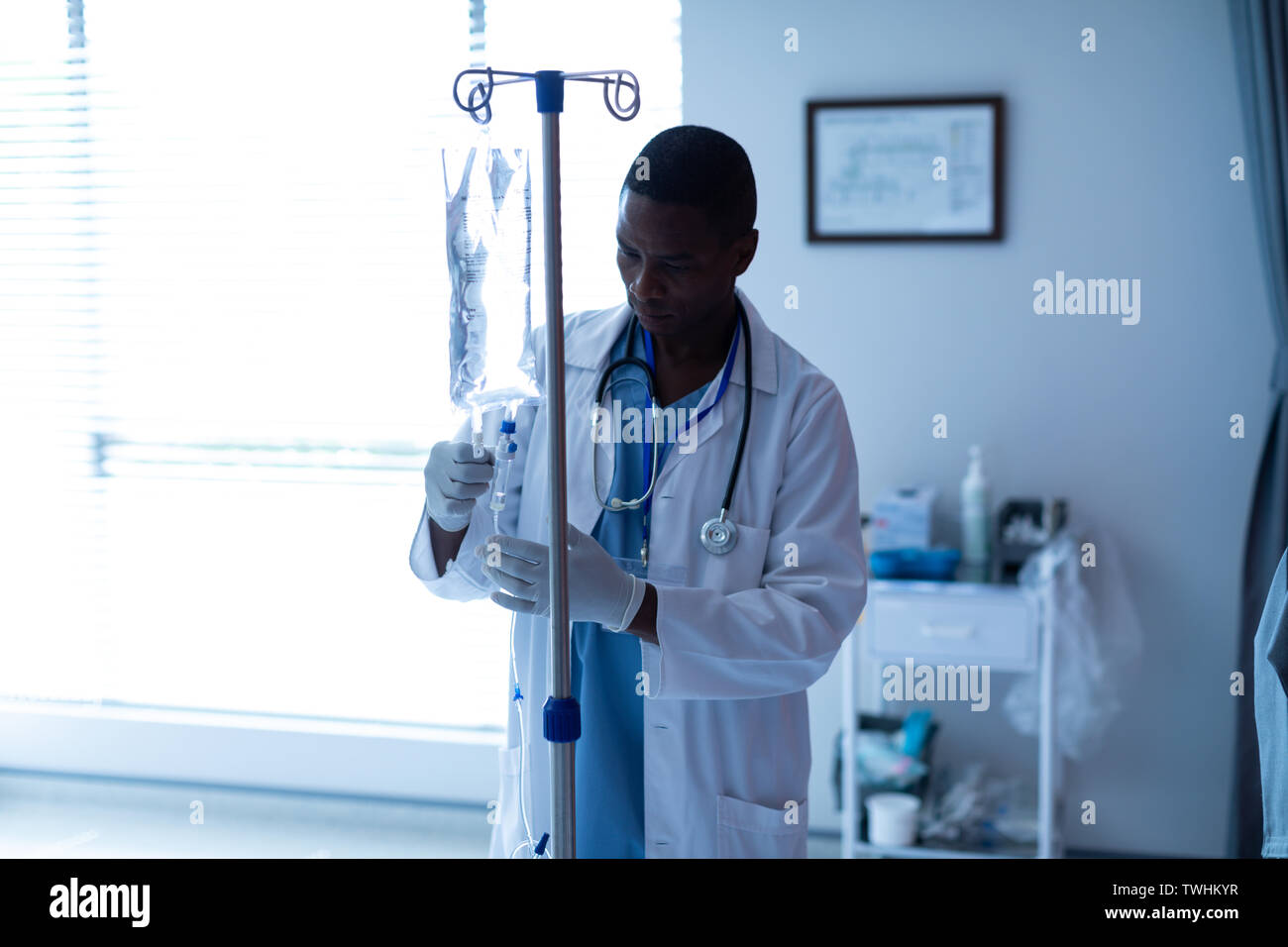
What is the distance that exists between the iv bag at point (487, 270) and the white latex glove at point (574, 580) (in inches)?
5.9

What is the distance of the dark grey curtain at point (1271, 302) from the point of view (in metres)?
2.25

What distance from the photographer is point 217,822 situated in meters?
2.91

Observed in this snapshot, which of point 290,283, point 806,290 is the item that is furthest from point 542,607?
point 290,283

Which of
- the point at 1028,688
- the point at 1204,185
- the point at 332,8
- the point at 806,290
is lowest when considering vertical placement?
the point at 1028,688

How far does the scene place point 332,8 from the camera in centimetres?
279

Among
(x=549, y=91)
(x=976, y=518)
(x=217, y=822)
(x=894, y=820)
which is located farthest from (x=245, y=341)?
(x=549, y=91)

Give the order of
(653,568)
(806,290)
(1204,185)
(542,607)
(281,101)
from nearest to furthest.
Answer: (542,607)
(653,568)
(1204,185)
(806,290)
(281,101)

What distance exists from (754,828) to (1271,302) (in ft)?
5.89

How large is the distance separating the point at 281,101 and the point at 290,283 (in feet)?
1.51

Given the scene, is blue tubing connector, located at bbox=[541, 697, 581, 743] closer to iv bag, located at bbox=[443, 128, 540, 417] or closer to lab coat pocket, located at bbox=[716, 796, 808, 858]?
iv bag, located at bbox=[443, 128, 540, 417]

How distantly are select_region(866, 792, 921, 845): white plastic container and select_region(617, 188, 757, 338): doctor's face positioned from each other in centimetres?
155

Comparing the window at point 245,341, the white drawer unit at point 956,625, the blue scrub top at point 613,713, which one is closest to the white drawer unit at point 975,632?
the white drawer unit at point 956,625

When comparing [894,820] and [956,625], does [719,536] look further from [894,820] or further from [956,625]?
[894,820]

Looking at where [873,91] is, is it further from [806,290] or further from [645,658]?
[645,658]
